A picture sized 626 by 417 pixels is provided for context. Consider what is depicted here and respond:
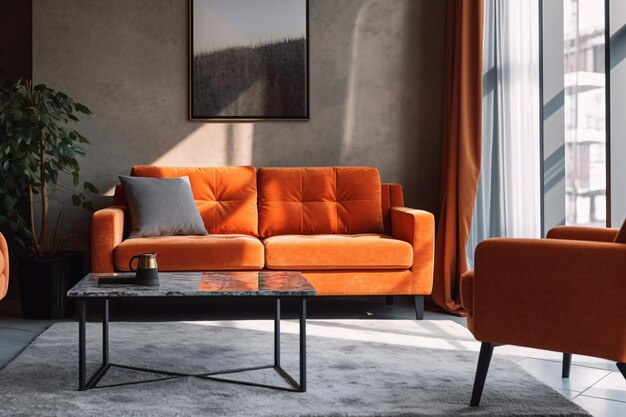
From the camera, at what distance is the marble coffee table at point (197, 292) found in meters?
2.31

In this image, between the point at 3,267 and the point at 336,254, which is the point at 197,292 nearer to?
the point at 3,267

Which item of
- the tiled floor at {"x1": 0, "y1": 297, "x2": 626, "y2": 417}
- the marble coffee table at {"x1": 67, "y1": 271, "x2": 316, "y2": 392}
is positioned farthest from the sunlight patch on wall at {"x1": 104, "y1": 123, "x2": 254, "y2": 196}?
the marble coffee table at {"x1": 67, "y1": 271, "x2": 316, "y2": 392}

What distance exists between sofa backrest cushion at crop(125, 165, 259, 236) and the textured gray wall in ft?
1.02

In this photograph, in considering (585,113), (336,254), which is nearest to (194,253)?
(336,254)

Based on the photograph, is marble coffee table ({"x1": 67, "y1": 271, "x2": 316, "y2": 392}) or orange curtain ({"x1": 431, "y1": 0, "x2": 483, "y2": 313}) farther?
orange curtain ({"x1": 431, "y1": 0, "x2": 483, "y2": 313})

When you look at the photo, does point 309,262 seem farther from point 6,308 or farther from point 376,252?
point 6,308

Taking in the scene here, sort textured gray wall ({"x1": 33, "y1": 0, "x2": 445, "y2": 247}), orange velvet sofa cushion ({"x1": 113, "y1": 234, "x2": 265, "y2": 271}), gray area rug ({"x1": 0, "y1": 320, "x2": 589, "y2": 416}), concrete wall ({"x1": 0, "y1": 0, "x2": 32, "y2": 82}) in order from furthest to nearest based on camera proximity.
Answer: concrete wall ({"x1": 0, "y1": 0, "x2": 32, "y2": 82})
textured gray wall ({"x1": 33, "y1": 0, "x2": 445, "y2": 247})
orange velvet sofa cushion ({"x1": 113, "y1": 234, "x2": 265, "y2": 271})
gray area rug ({"x1": 0, "y1": 320, "x2": 589, "y2": 416})

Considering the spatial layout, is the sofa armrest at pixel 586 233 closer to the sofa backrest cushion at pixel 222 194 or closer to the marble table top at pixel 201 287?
the marble table top at pixel 201 287

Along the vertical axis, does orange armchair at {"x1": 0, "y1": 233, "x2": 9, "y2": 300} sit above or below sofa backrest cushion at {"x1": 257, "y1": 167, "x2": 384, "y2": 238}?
below

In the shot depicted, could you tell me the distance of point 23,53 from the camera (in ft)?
15.8

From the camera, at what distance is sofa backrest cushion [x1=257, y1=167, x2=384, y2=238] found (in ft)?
14.5

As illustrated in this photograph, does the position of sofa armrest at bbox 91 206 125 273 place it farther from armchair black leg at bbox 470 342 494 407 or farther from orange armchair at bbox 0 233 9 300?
armchair black leg at bbox 470 342 494 407

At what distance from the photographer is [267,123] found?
479 centimetres

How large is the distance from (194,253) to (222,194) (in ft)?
2.58
